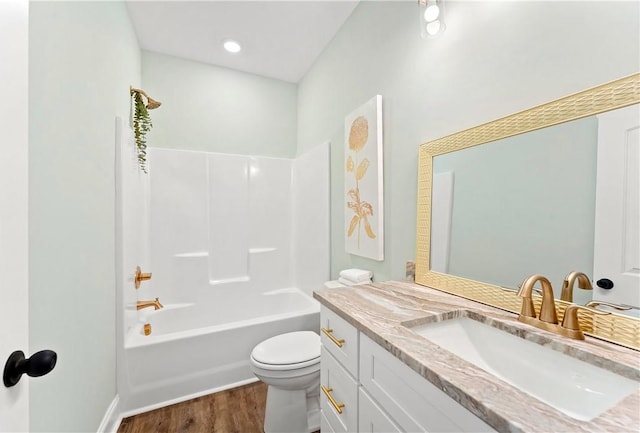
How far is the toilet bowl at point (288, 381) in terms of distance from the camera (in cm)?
149

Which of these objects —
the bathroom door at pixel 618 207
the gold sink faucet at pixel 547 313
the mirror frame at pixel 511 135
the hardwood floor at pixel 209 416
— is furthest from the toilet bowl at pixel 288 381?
the bathroom door at pixel 618 207

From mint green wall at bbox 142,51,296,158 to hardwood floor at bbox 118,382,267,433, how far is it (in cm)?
214

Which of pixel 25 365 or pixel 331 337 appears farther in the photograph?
pixel 331 337

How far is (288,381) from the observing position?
1.49 metres

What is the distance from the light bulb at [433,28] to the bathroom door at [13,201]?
1.38 m

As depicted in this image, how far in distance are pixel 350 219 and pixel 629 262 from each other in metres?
1.40

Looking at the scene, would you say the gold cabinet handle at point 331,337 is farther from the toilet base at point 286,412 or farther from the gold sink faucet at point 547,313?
the toilet base at point 286,412

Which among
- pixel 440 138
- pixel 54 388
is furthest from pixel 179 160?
pixel 440 138

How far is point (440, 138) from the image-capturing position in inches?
51.1

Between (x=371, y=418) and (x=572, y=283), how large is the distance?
743mm

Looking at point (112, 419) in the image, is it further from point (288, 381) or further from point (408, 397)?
point (408, 397)

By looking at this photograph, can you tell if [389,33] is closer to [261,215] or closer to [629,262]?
[629,262]

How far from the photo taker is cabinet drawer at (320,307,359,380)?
0.95 metres

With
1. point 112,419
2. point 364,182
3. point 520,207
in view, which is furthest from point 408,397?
point 112,419
